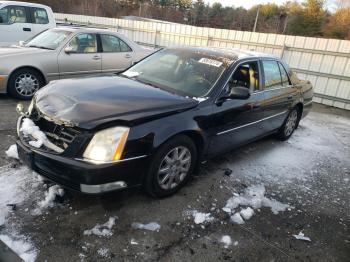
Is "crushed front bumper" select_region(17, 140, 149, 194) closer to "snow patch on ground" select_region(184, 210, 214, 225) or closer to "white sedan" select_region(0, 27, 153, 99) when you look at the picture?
"snow patch on ground" select_region(184, 210, 214, 225)

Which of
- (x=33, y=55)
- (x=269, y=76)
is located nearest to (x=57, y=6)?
(x=33, y=55)

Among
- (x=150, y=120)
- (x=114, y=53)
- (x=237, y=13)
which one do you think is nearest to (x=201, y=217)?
(x=150, y=120)

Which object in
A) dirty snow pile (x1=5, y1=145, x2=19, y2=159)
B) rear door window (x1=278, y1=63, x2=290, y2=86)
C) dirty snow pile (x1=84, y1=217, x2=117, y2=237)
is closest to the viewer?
dirty snow pile (x1=84, y1=217, x2=117, y2=237)

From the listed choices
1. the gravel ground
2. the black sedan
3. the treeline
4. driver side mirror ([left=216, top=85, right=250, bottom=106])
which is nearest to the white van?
the gravel ground

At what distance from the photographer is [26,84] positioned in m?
6.20

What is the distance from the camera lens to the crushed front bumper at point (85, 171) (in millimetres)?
2621

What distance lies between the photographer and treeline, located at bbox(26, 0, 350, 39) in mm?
40938

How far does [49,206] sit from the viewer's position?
2.98m

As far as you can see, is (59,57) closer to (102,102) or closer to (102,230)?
(102,102)

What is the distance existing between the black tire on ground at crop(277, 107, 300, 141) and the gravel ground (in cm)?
125

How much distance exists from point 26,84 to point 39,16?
14.6 ft

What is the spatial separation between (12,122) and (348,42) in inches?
368

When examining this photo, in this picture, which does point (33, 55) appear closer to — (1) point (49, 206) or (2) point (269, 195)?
(1) point (49, 206)

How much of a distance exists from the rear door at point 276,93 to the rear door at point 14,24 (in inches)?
298
